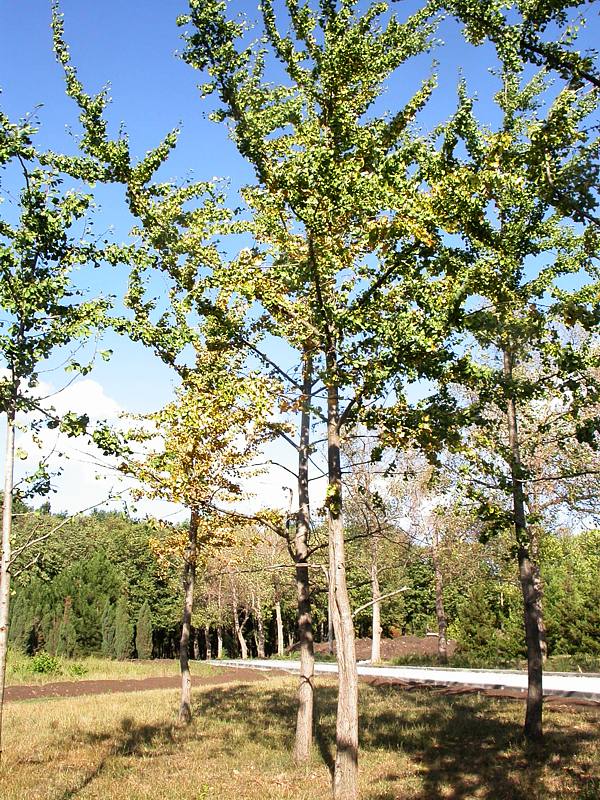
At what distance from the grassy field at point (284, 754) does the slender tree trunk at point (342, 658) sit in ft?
2.27

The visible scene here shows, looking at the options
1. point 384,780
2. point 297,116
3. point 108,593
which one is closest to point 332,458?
point 384,780

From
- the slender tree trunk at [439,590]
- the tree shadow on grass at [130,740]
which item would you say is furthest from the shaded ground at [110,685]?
the tree shadow on grass at [130,740]

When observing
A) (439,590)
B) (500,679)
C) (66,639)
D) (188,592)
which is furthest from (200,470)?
(66,639)

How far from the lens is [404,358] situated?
9492mm

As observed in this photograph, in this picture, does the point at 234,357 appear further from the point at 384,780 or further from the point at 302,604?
the point at 384,780

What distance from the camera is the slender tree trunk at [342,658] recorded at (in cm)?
868

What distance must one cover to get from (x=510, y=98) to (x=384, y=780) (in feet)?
39.2

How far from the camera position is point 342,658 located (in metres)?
9.32

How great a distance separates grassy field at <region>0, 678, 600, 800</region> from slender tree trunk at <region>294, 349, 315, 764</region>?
525 millimetres

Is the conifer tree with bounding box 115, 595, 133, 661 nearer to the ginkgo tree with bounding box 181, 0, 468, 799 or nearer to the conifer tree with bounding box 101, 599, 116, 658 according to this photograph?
the conifer tree with bounding box 101, 599, 116, 658

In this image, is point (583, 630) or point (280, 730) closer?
point (280, 730)

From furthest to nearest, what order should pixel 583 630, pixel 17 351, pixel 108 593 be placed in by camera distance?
pixel 108 593 < pixel 583 630 < pixel 17 351

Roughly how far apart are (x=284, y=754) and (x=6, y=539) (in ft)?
22.9

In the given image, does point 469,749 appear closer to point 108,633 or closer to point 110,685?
point 110,685
